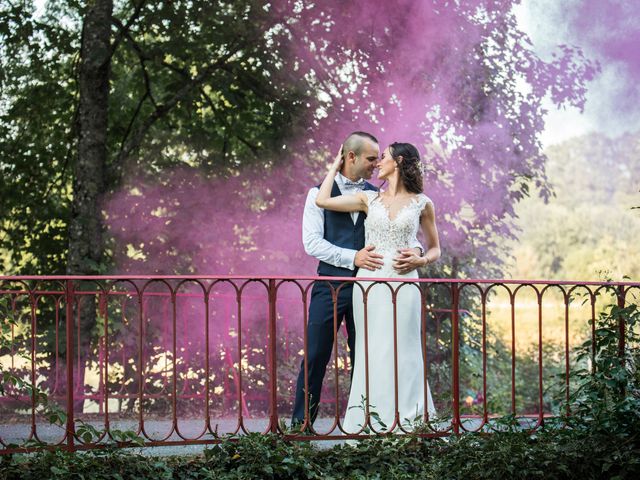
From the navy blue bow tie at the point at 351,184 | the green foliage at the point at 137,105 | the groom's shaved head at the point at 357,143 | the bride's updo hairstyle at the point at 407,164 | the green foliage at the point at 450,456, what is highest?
the green foliage at the point at 137,105

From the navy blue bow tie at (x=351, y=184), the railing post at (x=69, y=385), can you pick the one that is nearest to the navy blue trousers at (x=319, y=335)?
the navy blue bow tie at (x=351, y=184)

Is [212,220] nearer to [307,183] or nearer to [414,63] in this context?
[307,183]

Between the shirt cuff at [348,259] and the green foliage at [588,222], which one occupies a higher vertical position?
the green foliage at [588,222]

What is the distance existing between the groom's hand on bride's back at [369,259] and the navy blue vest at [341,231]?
14cm

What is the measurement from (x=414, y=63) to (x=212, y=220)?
127 inches

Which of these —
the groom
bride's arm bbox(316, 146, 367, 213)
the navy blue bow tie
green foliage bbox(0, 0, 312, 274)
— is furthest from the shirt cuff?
green foliage bbox(0, 0, 312, 274)

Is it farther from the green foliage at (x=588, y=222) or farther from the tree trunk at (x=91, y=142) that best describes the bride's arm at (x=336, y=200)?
the green foliage at (x=588, y=222)

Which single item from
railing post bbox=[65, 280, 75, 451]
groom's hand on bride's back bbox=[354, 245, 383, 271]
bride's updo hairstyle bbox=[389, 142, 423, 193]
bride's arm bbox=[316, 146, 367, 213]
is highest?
bride's updo hairstyle bbox=[389, 142, 423, 193]

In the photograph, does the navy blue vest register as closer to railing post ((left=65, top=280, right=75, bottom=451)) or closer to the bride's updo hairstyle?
the bride's updo hairstyle

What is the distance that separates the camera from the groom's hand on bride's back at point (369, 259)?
6297mm

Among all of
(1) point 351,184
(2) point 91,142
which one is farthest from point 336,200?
(2) point 91,142

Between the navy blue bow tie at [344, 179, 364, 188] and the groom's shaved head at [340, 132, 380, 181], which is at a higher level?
the groom's shaved head at [340, 132, 380, 181]

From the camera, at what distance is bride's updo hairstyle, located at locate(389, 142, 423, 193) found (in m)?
6.37

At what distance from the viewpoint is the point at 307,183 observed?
11664 millimetres
